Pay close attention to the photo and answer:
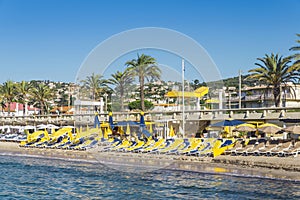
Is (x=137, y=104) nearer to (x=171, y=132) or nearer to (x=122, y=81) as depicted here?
(x=122, y=81)

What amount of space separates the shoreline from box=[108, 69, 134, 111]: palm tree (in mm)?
6263

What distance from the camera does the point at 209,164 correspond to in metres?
22.8

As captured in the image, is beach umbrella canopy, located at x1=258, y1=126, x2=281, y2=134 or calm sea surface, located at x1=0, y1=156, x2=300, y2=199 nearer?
calm sea surface, located at x1=0, y1=156, x2=300, y2=199

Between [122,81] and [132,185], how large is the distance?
4.66 metres

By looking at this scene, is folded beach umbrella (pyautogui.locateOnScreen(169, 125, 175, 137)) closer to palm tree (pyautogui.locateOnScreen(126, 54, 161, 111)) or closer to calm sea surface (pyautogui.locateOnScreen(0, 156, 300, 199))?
calm sea surface (pyautogui.locateOnScreen(0, 156, 300, 199))

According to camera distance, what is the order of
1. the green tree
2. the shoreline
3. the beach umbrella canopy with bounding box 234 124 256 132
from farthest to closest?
the beach umbrella canopy with bounding box 234 124 256 132 < the shoreline < the green tree

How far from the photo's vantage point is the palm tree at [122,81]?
1572 cm

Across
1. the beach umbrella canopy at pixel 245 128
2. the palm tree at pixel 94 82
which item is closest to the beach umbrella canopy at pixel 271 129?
the beach umbrella canopy at pixel 245 128

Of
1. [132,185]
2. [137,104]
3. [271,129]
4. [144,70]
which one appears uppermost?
[144,70]

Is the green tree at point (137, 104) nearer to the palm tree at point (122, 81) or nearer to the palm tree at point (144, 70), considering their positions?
the palm tree at point (144, 70)

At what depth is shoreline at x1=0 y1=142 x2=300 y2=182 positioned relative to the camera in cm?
1994

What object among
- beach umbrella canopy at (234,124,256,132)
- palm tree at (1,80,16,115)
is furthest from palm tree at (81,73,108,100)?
palm tree at (1,80,16,115)

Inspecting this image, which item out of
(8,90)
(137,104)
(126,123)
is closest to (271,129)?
(126,123)

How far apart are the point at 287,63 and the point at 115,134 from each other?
18.4 m
